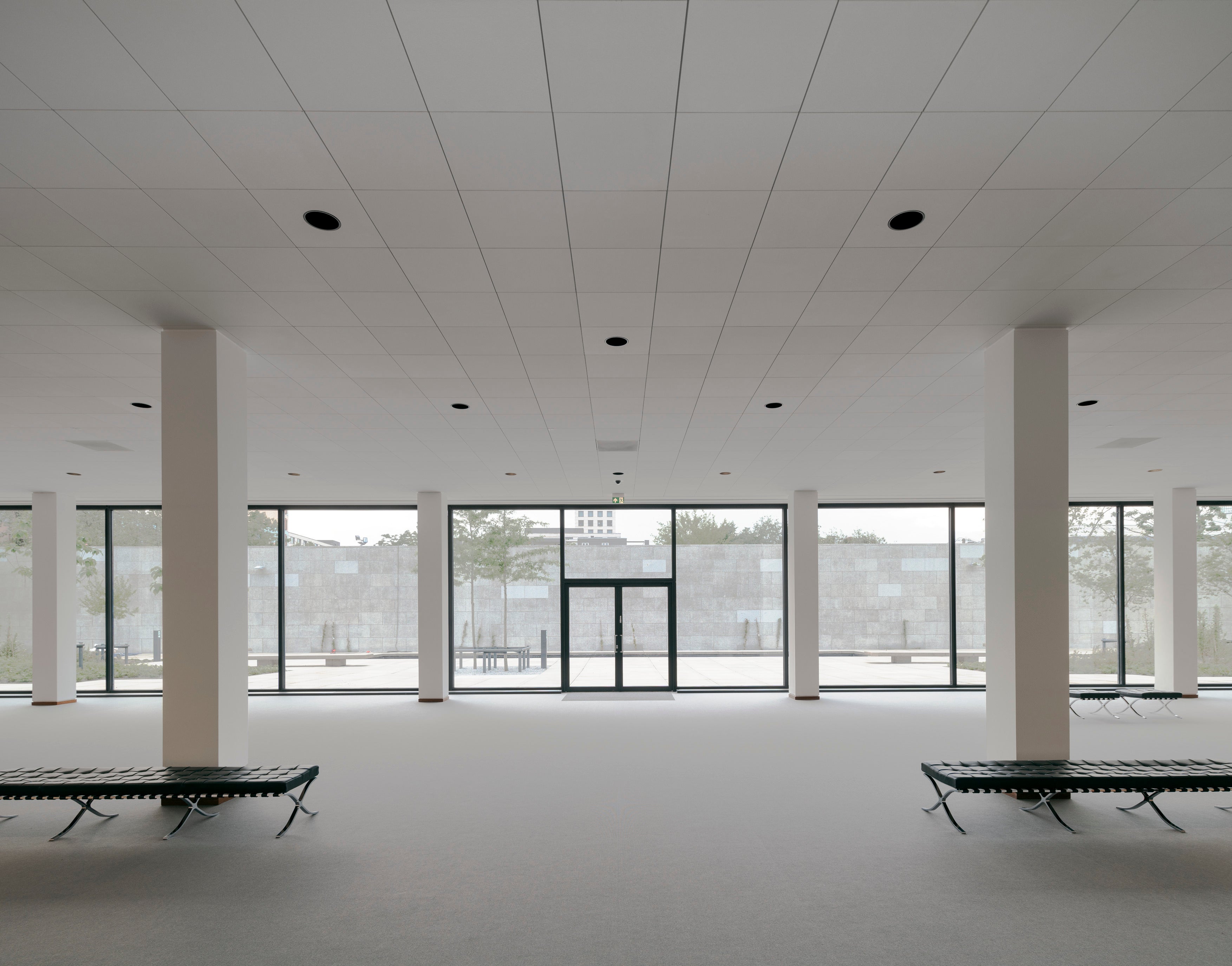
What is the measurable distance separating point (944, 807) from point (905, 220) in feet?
13.6

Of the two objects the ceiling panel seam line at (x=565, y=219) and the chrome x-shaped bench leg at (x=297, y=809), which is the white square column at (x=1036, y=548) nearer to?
the chrome x-shaped bench leg at (x=297, y=809)

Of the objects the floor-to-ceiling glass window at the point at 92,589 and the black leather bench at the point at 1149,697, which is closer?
the black leather bench at the point at 1149,697

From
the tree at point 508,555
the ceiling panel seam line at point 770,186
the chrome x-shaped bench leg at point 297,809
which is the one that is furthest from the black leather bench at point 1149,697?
the tree at point 508,555

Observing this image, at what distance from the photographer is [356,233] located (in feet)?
11.8

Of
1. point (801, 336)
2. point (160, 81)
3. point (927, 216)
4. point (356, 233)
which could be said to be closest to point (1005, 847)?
point (801, 336)

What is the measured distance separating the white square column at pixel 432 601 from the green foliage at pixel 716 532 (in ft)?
13.2

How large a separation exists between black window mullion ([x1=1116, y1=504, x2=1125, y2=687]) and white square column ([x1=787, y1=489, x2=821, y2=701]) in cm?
586

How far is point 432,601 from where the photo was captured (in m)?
12.6

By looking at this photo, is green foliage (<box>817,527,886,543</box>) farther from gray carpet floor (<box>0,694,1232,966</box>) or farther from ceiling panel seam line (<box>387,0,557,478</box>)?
ceiling panel seam line (<box>387,0,557,478</box>)

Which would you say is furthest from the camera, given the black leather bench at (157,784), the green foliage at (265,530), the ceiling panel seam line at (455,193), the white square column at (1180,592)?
the green foliage at (265,530)

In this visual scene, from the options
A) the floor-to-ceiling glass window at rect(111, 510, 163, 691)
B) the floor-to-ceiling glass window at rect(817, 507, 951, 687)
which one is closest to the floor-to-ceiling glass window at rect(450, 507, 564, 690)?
the floor-to-ceiling glass window at rect(817, 507, 951, 687)

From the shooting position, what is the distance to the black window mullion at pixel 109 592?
1362 centimetres

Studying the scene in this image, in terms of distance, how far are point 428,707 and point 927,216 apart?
1050 cm

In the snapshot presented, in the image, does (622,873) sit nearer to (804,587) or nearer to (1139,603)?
(804,587)
